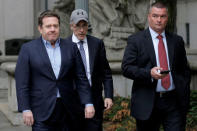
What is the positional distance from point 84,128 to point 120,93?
4.00 m

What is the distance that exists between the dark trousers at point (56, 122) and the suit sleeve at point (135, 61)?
81cm

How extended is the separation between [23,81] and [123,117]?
3.81 meters

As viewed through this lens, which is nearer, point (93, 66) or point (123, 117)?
point (93, 66)

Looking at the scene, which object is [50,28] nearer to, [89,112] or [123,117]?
[89,112]

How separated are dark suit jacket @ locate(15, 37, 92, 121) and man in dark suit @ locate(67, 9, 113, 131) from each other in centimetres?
55

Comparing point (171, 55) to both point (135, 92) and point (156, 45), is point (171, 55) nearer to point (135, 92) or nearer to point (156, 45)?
point (156, 45)

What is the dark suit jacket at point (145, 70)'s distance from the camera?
15.7ft

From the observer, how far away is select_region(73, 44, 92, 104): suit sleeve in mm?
4805

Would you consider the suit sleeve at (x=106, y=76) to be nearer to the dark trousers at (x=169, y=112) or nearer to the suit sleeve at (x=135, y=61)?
the suit sleeve at (x=135, y=61)

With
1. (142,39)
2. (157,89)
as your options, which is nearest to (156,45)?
(142,39)

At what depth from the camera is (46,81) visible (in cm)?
446

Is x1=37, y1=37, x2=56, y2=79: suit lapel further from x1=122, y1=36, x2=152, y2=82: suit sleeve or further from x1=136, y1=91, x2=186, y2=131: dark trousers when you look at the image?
x1=136, y1=91, x2=186, y2=131: dark trousers

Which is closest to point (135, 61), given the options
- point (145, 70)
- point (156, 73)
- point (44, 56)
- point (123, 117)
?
point (145, 70)

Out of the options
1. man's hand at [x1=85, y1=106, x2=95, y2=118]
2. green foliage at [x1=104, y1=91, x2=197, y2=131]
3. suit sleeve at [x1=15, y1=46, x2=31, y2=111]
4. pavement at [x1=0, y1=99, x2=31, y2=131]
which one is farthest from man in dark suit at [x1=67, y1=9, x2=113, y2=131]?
pavement at [x1=0, y1=99, x2=31, y2=131]
